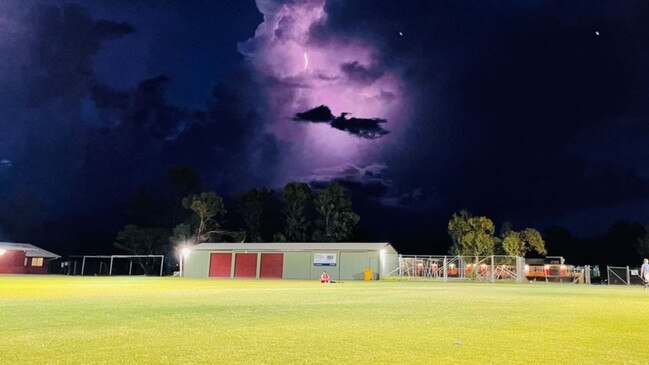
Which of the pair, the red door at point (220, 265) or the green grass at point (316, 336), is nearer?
the green grass at point (316, 336)

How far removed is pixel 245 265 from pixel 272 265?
2942 millimetres

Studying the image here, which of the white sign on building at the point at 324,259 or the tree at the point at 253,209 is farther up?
the tree at the point at 253,209

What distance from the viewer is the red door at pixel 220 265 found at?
52.5 m

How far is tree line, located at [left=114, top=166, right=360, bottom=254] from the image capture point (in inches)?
2473

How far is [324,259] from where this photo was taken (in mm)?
49000

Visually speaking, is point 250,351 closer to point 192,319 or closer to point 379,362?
point 379,362

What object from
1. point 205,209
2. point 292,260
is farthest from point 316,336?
point 205,209

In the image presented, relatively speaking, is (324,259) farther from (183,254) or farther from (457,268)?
(183,254)

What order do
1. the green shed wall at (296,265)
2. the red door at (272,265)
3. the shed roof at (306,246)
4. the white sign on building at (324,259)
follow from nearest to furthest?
the shed roof at (306,246), the white sign on building at (324,259), the green shed wall at (296,265), the red door at (272,265)

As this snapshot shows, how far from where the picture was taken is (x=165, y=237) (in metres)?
69.2

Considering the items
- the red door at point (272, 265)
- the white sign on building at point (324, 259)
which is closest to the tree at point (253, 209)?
the red door at point (272, 265)

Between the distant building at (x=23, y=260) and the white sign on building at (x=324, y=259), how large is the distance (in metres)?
35.6

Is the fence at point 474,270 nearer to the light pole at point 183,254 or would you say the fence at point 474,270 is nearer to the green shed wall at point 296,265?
the green shed wall at point 296,265

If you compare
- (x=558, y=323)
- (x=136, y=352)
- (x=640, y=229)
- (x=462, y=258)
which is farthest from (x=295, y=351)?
(x=640, y=229)
